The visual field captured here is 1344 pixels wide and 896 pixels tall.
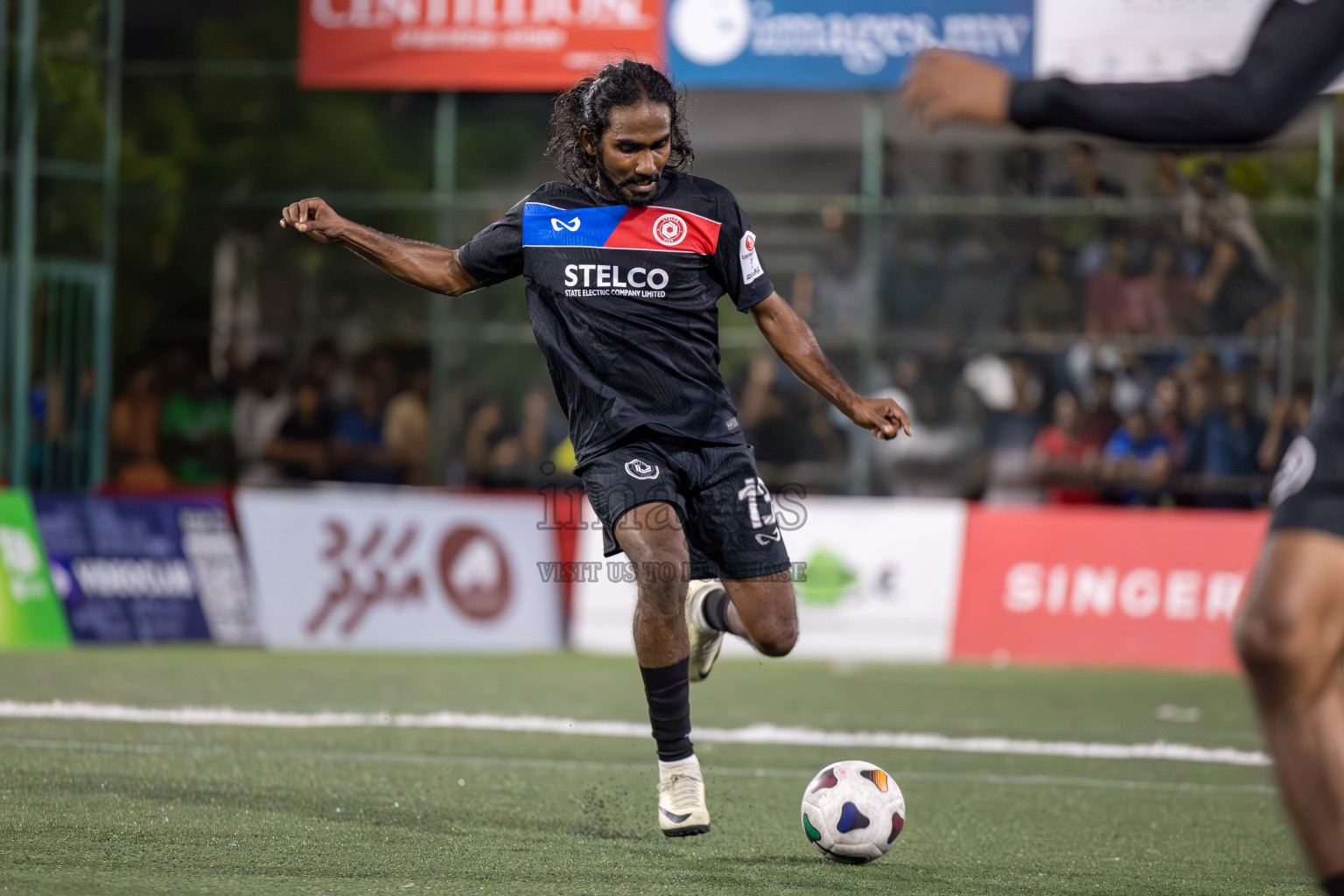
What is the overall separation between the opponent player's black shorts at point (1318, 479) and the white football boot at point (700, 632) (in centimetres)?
326

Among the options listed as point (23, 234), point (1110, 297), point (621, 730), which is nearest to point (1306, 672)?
point (621, 730)

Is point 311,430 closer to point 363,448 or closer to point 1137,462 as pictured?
point 363,448

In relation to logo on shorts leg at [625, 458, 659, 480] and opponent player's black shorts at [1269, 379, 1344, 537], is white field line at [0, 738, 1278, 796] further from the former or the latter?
opponent player's black shorts at [1269, 379, 1344, 537]

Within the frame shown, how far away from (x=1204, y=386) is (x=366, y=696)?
30.2 ft

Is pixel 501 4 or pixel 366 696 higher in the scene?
pixel 501 4

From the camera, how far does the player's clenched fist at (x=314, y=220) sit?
6152 millimetres

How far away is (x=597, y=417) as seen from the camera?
6.03m

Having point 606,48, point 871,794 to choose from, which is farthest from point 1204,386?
point 871,794

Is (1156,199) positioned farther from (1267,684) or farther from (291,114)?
(1267,684)

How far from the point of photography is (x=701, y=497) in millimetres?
6105

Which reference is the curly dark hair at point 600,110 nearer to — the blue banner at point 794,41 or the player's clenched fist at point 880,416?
the player's clenched fist at point 880,416

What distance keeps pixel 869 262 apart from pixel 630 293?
39.5 ft

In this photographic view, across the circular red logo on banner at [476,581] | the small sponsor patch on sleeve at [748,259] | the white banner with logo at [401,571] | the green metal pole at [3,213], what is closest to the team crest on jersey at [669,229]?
the small sponsor patch on sleeve at [748,259]

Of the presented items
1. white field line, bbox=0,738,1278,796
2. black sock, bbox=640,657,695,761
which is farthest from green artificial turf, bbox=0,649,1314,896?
black sock, bbox=640,657,695,761
